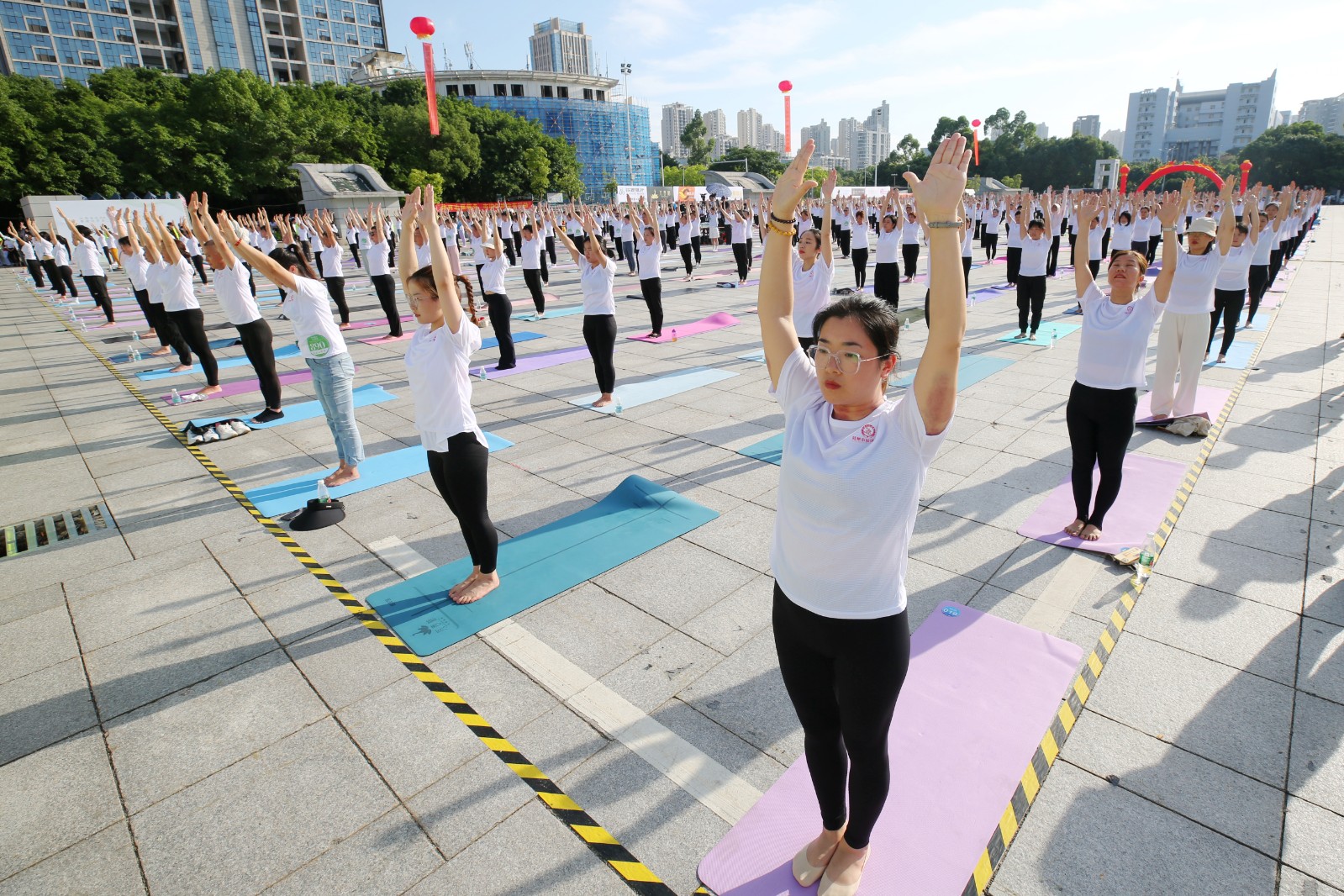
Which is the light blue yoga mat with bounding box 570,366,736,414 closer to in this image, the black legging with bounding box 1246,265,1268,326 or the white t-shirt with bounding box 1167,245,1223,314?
the white t-shirt with bounding box 1167,245,1223,314

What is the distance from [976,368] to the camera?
1002 centimetres

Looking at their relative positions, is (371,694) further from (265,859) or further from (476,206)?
(476,206)

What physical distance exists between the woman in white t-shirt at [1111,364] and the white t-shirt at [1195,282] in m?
2.68

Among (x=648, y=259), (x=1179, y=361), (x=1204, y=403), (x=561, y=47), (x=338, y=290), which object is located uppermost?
(x=561, y=47)

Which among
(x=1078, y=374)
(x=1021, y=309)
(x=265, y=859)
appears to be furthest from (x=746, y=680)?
(x=1021, y=309)

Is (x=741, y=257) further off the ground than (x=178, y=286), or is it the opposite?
(x=178, y=286)

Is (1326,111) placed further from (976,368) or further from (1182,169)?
(976,368)

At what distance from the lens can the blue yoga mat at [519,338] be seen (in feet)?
42.3

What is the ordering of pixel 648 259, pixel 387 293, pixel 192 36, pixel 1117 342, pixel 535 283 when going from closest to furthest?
pixel 1117 342
pixel 648 259
pixel 387 293
pixel 535 283
pixel 192 36

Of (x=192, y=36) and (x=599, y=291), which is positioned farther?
(x=192, y=36)

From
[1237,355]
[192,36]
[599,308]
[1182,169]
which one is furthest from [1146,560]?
[192,36]

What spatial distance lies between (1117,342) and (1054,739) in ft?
9.02

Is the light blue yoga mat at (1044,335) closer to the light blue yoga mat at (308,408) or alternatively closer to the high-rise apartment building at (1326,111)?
the light blue yoga mat at (308,408)

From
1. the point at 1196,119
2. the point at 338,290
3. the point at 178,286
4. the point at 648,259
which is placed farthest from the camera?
the point at 1196,119
